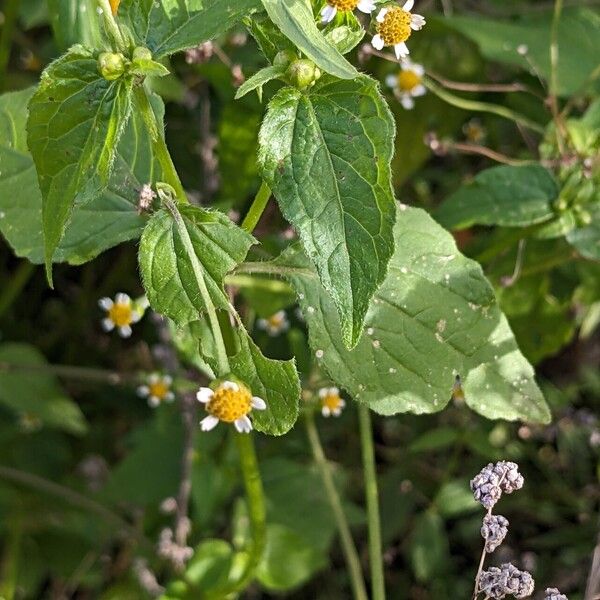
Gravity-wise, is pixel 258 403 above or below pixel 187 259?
below

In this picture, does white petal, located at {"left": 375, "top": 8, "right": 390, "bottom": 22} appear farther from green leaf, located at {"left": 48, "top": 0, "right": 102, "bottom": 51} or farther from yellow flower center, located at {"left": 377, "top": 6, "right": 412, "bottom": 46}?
green leaf, located at {"left": 48, "top": 0, "right": 102, "bottom": 51}

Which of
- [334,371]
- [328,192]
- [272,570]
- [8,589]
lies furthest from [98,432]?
[328,192]

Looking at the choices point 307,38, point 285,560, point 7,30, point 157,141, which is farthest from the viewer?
point 7,30

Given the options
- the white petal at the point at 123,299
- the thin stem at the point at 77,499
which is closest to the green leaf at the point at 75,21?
the white petal at the point at 123,299

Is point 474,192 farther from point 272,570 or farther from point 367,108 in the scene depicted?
point 272,570

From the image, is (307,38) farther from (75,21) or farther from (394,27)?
(75,21)

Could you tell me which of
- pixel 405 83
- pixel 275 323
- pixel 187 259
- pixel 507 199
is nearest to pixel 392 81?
pixel 405 83
